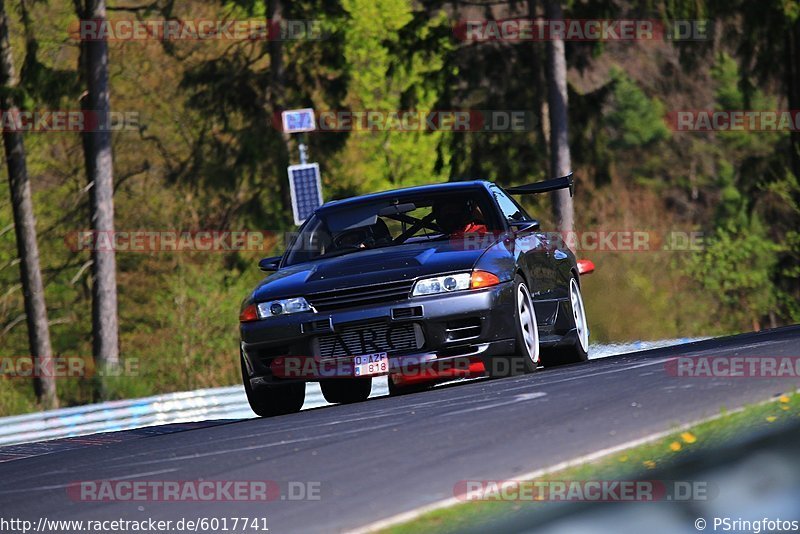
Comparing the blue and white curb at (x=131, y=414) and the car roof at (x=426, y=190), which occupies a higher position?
the car roof at (x=426, y=190)

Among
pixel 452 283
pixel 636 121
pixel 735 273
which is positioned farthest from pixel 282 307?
pixel 636 121

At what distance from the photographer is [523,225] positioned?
11.5 meters

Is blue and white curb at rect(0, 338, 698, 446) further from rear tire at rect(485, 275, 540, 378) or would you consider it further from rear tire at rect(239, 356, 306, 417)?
rear tire at rect(485, 275, 540, 378)

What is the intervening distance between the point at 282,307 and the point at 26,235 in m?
21.5

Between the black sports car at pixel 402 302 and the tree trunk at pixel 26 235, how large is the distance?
19069mm

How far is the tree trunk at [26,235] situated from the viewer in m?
→ 29.3

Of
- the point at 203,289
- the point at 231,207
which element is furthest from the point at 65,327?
the point at 203,289

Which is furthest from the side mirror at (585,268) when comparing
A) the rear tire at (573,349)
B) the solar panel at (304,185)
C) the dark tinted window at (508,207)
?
the solar panel at (304,185)

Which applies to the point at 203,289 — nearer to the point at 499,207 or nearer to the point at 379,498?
the point at 499,207

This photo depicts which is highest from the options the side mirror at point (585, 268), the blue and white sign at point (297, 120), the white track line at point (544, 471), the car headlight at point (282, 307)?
the blue and white sign at point (297, 120)

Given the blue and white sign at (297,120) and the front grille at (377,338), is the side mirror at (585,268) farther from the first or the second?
the blue and white sign at (297,120)

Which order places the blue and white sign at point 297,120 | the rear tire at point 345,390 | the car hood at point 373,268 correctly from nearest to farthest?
the car hood at point 373,268
the rear tire at point 345,390
the blue and white sign at point 297,120

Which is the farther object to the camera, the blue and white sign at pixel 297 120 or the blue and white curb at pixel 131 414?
the blue and white sign at pixel 297 120

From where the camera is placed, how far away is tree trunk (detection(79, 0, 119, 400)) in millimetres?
26438
